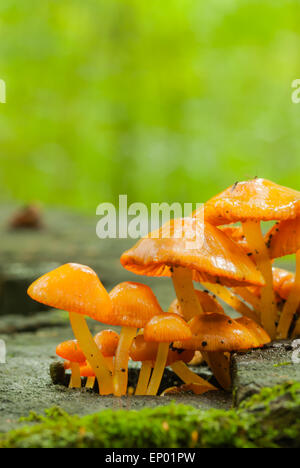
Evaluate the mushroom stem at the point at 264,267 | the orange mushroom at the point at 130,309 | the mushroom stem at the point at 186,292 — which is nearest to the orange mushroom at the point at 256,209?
the mushroom stem at the point at 264,267

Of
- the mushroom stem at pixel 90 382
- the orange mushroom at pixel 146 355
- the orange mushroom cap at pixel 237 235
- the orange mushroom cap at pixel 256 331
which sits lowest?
the mushroom stem at pixel 90 382

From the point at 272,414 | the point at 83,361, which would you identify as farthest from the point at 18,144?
the point at 272,414

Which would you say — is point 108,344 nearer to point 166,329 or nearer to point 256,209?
point 166,329

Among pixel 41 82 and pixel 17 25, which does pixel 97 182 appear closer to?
pixel 41 82

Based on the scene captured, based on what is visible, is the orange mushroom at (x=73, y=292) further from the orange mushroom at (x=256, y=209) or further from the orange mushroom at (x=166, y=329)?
the orange mushroom at (x=256, y=209)

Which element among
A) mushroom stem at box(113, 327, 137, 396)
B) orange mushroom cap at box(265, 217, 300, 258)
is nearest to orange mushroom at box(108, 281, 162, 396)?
mushroom stem at box(113, 327, 137, 396)

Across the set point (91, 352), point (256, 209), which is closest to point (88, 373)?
point (91, 352)

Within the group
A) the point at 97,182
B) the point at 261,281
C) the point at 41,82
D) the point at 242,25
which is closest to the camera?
the point at 261,281
